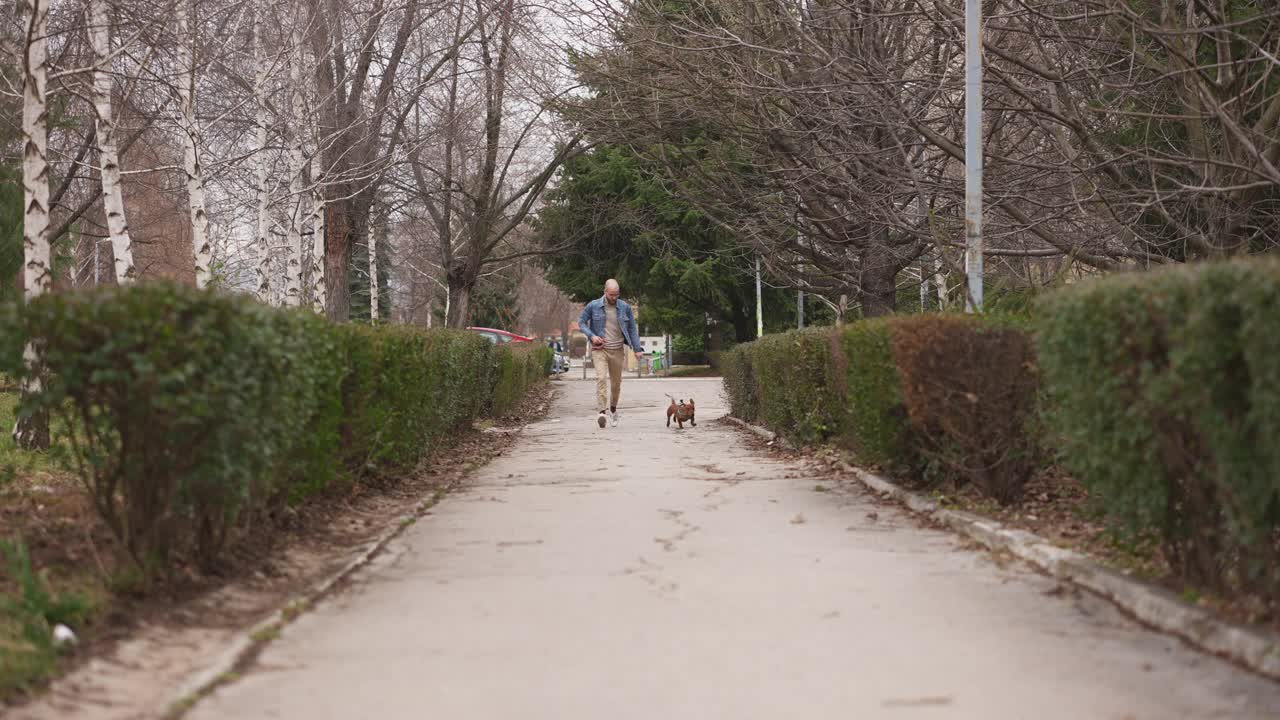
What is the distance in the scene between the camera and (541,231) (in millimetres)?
49406

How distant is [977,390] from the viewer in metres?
9.26

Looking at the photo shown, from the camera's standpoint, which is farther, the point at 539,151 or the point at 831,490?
the point at 539,151

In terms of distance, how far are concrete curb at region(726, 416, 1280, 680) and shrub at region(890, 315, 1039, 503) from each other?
1.60 feet

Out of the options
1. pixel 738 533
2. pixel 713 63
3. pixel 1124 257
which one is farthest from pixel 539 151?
pixel 738 533

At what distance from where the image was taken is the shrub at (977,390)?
30.1ft

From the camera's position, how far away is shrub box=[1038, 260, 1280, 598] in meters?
4.98

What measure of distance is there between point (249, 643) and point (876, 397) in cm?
647

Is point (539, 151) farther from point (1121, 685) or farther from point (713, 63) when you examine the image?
point (1121, 685)

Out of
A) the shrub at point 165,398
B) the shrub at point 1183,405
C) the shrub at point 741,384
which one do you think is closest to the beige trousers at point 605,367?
the shrub at point 741,384

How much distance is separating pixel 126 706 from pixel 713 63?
626 inches

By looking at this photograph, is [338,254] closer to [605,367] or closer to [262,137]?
[262,137]

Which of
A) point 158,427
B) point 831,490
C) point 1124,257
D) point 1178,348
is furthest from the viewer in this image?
point 1124,257

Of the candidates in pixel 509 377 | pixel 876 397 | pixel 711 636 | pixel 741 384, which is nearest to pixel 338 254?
pixel 509 377

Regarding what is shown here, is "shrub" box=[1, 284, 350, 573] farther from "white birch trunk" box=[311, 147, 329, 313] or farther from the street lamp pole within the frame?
"white birch trunk" box=[311, 147, 329, 313]
